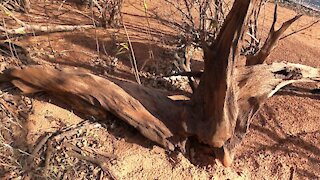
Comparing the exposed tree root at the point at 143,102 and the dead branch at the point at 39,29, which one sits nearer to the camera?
the exposed tree root at the point at 143,102

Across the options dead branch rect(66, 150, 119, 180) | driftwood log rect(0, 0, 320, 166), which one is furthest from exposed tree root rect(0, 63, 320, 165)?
dead branch rect(66, 150, 119, 180)

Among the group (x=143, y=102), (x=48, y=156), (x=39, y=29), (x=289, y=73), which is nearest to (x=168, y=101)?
(x=143, y=102)

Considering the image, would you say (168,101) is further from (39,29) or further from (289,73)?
(39,29)

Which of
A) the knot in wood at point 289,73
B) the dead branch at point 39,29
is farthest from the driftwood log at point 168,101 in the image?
the dead branch at point 39,29

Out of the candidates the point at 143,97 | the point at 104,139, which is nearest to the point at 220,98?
the point at 143,97

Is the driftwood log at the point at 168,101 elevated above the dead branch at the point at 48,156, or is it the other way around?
the driftwood log at the point at 168,101

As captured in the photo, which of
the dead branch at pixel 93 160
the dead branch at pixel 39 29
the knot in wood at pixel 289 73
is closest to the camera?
the dead branch at pixel 93 160

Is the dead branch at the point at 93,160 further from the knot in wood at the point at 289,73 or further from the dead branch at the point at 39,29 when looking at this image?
the knot in wood at the point at 289,73

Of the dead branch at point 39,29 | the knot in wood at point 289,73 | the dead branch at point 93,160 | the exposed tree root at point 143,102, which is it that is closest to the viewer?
the dead branch at point 93,160

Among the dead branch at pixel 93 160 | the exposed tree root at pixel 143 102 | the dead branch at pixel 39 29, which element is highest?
the dead branch at pixel 39 29

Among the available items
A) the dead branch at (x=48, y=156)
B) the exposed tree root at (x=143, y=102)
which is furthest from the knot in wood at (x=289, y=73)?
the dead branch at (x=48, y=156)

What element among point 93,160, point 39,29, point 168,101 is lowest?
point 93,160

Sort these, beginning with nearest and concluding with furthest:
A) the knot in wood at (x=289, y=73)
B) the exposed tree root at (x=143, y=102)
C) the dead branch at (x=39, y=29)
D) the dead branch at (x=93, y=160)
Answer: the dead branch at (x=93, y=160), the exposed tree root at (x=143, y=102), the knot in wood at (x=289, y=73), the dead branch at (x=39, y=29)

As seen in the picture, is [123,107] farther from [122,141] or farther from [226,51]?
[226,51]
